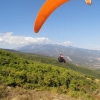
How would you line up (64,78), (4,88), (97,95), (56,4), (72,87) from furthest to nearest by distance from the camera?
1. (64,78)
2. (72,87)
3. (97,95)
4. (4,88)
5. (56,4)

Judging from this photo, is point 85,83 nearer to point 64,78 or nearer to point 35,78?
point 64,78

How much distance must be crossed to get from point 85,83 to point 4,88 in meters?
14.6

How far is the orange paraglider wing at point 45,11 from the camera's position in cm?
925

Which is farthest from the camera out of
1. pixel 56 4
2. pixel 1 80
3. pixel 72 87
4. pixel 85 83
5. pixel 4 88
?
pixel 85 83

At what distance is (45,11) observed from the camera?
9453 millimetres

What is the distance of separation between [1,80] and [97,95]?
1112cm

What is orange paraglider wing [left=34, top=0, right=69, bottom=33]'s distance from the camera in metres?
9.25

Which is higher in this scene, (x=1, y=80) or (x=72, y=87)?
(x=1, y=80)

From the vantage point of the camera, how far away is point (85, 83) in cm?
2784

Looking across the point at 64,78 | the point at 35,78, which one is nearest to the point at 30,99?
the point at 35,78

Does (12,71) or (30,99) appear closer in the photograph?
(30,99)

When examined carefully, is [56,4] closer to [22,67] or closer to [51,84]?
[51,84]

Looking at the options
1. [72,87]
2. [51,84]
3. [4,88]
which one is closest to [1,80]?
[4,88]

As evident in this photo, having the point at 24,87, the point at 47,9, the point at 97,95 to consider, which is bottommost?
the point at 97,95
